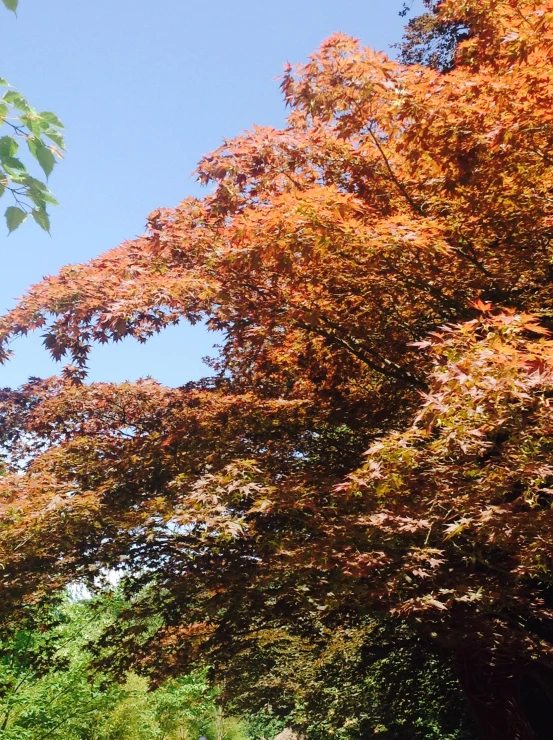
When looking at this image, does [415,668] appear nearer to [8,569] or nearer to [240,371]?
[240,371]

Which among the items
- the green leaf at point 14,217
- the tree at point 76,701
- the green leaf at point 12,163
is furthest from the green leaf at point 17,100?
the tree at point 76,701

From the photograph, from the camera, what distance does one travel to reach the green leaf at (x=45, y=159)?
191cm

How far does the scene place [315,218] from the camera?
480cm

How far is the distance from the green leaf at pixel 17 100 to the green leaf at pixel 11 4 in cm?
23

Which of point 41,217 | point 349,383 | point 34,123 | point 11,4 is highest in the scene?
point 349,383

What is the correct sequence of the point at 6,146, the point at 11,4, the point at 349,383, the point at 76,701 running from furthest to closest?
the point at 76,701 → the point at 349,383 → the point at 6,146 → the point at 11,4

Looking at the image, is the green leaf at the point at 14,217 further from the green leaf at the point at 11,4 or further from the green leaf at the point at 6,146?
the green leaf at the point at 11,4

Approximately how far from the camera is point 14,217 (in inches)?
77.1

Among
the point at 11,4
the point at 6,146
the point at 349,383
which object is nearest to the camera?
the point at 11,4

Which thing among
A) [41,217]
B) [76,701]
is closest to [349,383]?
[41,217]

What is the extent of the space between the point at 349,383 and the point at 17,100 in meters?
5.83

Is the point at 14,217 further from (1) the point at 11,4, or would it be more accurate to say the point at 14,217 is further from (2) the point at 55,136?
(1) the point at 11,4

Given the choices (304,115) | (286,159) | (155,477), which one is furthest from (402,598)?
(304,115)

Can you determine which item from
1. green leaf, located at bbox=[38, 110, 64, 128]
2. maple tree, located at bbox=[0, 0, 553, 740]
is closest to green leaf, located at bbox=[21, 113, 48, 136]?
green leaf, located at bbox=[38, 110, 64, 128]
